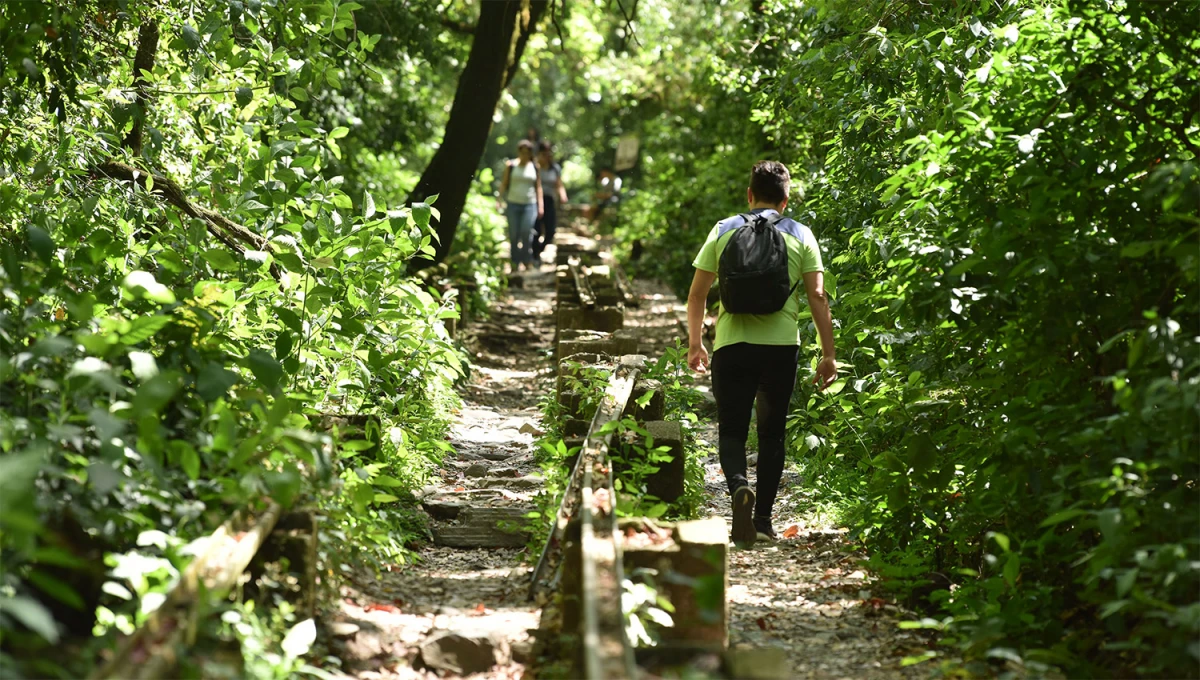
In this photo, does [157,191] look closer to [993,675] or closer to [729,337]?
[729,337]

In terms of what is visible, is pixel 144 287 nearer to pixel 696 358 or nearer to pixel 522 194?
pixel 696 358

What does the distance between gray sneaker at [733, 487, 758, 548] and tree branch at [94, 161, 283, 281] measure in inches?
119

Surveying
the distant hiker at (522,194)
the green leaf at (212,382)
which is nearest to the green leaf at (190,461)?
the green leaf at (212,382)

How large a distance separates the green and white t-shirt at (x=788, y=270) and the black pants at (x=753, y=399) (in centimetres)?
6

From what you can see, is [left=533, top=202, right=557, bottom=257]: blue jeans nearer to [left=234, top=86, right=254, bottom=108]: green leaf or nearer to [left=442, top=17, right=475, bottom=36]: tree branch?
[left=442, top=17, right=475, bottom=36]: tree branch

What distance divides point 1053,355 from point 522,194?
1372 cm

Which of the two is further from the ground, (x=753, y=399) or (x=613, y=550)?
(x=753, y=399)

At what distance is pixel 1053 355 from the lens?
16.9 feet

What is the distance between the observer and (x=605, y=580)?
385 centimetres

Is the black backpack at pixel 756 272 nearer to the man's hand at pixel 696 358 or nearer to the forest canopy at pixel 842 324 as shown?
the man's hand at pixel 696 358

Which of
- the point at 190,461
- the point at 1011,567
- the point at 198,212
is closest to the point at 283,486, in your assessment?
the point at 190,461

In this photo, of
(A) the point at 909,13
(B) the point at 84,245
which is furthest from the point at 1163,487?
(A) the point at 909,13

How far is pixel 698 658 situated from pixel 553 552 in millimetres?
1660

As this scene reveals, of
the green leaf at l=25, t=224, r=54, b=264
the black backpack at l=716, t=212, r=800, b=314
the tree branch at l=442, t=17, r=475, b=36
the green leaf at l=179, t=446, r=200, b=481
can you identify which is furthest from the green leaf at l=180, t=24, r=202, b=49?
the tree branch at l=442, t=17, r=475, b=36
